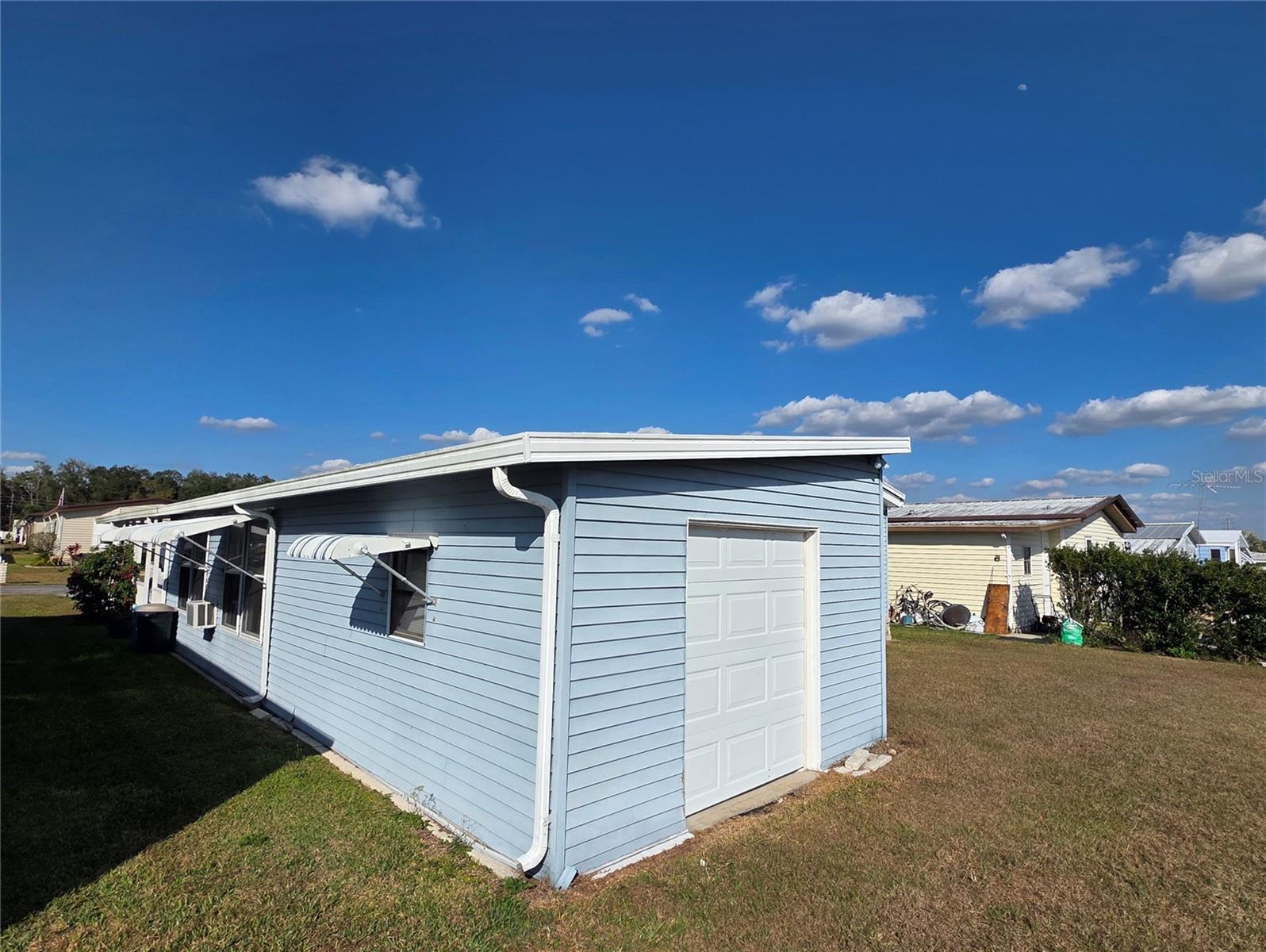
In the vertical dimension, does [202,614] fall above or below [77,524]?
below

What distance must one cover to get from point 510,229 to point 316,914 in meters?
11.7

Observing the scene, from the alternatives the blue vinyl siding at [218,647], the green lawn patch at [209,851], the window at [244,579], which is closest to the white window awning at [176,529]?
the window at [244,579]

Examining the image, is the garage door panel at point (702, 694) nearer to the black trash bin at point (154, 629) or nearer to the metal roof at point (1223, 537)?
the black trash bin at point (154, 629)

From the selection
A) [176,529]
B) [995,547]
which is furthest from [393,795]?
[995,547]

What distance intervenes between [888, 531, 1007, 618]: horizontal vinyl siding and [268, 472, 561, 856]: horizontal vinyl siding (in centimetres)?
1304

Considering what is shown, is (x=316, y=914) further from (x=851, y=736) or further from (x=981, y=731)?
(x=981, y=731)

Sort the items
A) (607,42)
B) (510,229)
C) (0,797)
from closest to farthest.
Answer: (0,797) < (607,42) < (510,229)

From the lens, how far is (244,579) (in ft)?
28.2

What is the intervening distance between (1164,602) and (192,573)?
18551 millimetres

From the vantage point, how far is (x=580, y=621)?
373cm

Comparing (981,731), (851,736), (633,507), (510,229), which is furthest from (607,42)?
(981,731)

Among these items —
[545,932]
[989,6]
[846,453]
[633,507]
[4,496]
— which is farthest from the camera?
[4,496]

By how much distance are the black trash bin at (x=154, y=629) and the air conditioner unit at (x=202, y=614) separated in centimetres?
151

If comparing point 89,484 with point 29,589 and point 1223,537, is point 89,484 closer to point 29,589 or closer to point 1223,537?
point 29,589
